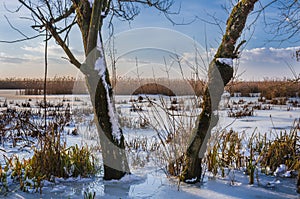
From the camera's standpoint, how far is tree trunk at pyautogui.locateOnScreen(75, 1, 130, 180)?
3.36 metres

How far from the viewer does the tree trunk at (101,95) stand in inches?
132

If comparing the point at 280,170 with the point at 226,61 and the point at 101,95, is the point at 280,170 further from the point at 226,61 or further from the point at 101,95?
the point at 101,95

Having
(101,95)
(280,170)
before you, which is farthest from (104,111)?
(280,170)

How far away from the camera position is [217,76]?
10.7 feet

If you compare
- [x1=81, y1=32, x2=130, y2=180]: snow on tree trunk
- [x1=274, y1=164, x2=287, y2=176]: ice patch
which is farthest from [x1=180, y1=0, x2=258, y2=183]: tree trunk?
[x1=274, y1=164, x2=287, y2=176]: ice patch

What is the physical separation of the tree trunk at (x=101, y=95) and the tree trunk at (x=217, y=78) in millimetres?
815

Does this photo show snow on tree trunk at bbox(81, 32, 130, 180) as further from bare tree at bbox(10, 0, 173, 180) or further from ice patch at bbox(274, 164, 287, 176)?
ice patch at bbox(274, 164, 287, 176)

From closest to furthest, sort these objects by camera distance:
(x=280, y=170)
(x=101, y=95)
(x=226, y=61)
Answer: (x=226, y=61)
(x=101, y=95)
(x=280, y=170)

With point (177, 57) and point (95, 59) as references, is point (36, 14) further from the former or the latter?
point (177, 57)

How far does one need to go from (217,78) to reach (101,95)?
1320mm

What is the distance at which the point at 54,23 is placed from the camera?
3.84 meters

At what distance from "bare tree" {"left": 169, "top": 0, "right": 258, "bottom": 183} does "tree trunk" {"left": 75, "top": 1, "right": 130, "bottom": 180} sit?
32.2 inches

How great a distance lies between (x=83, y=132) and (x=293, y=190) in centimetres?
468

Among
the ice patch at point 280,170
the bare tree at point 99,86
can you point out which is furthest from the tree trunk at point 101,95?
the ice patch at point 280,170
